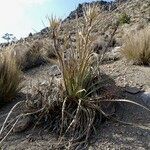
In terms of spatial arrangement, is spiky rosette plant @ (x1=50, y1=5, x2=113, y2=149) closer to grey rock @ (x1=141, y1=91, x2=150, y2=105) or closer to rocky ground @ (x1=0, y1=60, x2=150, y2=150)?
rocky ground @ (x1=0, y1=60, x2=150, y2=150)

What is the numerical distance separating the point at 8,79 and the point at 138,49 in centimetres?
266

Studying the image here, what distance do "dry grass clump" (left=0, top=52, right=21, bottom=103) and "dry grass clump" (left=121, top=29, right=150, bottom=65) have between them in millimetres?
2243

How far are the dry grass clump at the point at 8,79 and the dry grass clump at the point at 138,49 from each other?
2243 mm

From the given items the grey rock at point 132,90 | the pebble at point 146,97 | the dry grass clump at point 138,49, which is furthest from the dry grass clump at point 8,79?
the dry grass clump at point 138,49

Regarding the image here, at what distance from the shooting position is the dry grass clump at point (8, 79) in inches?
270

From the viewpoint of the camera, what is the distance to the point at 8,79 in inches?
276

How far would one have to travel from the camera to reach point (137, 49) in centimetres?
841

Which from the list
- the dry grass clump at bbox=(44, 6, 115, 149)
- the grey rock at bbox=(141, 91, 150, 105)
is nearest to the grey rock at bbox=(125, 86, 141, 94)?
the grey rock at bbox=(141, 91, 150, 105)

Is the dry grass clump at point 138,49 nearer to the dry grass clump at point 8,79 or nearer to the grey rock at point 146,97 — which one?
the grey rock at point 146,97

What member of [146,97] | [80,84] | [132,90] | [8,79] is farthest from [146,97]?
[8,79]

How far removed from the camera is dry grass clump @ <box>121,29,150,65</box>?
8.20m

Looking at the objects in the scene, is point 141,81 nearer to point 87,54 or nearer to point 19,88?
point 87,54

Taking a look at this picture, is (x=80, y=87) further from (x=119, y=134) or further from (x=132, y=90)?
(x=132, y=90)

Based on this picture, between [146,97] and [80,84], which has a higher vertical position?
[80,84]
